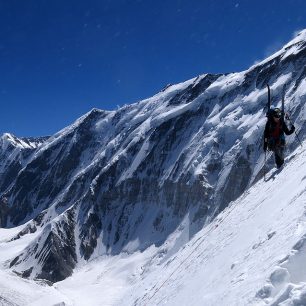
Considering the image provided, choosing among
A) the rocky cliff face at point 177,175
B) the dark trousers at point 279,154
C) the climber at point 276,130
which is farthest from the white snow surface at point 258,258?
the rocky cliff face at point 177,175

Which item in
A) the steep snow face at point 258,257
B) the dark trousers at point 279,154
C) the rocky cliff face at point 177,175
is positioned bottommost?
the steep snow face at point 258,257

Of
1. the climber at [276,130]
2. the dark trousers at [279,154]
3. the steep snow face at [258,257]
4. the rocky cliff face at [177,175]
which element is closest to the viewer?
the steep snow face at [258,257]

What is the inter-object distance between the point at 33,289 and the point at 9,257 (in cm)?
8783

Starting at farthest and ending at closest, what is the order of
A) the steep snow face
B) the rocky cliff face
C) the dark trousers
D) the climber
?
1. the rocky cliff face
2. the dark trousers
3. the climber
4. the steep snow face

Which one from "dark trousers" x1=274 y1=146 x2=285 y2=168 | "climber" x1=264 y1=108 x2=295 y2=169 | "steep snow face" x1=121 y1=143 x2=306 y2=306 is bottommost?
"steep snow face" x1=121 y1=143 x2=306 y2=306

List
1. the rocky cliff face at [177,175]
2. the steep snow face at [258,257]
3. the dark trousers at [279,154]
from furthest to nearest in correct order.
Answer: the rocky cliff face at [177,175], the dark trousers at [279,154], the steep snow face at [258,257]

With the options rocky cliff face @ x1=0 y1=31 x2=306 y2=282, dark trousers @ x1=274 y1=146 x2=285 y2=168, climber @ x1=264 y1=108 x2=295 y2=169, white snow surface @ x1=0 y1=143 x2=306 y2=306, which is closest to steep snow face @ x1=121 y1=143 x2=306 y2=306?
white snow surface @ x1=0 y1=143 x2=306 y2=306

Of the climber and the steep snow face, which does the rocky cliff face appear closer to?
the climber

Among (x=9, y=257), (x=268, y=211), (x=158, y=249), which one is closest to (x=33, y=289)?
(x=158, y=249)

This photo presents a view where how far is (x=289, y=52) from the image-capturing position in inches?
5167

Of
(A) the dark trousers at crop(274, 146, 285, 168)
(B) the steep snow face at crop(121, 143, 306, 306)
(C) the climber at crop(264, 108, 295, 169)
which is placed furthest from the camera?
(A) the dark trousers at crop(274, 146, 285, 168)

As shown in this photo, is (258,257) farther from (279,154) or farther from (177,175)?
(177,175)

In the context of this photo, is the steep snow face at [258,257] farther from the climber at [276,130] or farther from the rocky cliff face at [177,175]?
the rocky cliff face at [177,175]

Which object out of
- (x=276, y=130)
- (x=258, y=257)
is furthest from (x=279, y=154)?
(x=258, y=257)
